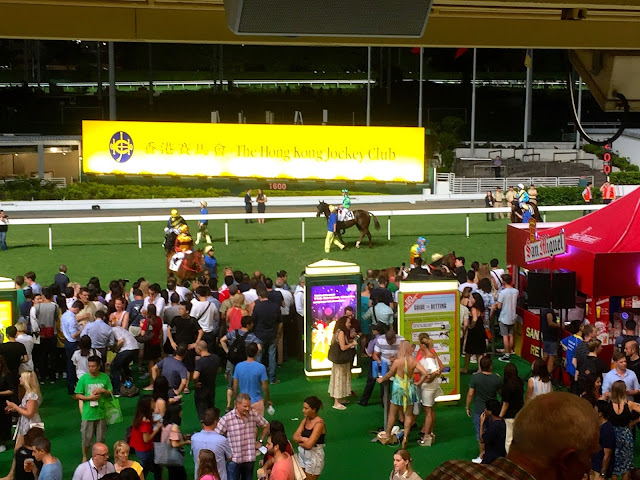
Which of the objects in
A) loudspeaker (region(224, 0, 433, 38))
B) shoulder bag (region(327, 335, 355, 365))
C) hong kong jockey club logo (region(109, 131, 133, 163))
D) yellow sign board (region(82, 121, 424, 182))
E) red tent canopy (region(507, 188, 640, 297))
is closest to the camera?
loudspeaker (region(224, 0, 433, 38))

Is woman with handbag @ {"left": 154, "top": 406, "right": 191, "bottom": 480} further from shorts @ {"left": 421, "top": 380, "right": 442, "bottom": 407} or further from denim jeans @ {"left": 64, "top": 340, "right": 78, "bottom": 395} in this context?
denim jeans @ {"left": 64, "top": 340, "right": 78, "bottom": 395}

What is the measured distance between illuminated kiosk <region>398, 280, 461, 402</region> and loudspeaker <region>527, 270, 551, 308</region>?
105cm

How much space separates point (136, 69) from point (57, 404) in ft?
207

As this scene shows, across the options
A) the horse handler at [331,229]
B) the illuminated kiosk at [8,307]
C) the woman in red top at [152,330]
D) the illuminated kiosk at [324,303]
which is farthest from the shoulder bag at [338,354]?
the horse handler at [331,229]

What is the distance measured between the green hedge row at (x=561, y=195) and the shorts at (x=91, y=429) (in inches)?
1246

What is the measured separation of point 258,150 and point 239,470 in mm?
33231

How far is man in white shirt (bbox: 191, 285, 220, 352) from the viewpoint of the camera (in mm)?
13680

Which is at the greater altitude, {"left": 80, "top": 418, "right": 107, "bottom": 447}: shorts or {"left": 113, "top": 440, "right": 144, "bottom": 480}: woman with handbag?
{"left": 113, "top": 440, "right": 144, "bottom": 480}: woman with handbag

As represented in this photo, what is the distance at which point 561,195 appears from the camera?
4012 cm

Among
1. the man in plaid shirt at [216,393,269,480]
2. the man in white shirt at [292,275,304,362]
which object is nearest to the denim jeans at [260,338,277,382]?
the man in white shirt at [292,275,304,362]

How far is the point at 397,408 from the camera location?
37.1 feet

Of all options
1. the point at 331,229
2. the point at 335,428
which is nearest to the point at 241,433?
the point at 335,428

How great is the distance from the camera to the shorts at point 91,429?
403 inches

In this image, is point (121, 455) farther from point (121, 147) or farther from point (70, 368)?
point (121, 147)
